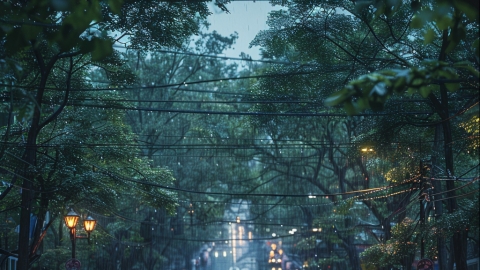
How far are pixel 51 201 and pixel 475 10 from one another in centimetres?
1549

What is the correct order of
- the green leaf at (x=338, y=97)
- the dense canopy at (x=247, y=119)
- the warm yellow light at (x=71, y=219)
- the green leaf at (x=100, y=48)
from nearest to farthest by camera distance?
1. the green leaf at (x=338, y=97)
2. the green leaf at (x=100, y=48)
3. the dense canopy at (x=247, y=119)
4. the warm yellow light at (x=71, y=219)

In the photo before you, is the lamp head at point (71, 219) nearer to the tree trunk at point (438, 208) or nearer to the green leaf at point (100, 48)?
the tree trunk at point (438, 208)

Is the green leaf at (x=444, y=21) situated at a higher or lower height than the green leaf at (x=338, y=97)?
higher

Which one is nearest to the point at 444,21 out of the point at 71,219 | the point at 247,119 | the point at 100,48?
the point at 100,48

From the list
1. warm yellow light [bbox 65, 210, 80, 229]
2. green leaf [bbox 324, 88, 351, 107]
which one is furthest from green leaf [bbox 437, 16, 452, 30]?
warm yellow light [bbox 65, 210, 80, 229]

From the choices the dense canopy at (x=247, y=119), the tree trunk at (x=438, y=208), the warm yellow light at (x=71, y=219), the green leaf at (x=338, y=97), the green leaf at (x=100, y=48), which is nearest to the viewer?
the green leaf at (x=338, y=97)

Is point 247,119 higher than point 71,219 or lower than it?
higher

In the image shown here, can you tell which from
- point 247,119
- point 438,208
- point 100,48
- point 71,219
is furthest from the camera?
point 247,119

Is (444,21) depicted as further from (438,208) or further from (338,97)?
(438,208)

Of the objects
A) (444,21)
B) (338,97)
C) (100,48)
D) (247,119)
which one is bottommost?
(338,97)

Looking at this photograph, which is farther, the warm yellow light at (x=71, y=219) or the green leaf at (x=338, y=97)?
the warm yellow light at (x=71, y=219)

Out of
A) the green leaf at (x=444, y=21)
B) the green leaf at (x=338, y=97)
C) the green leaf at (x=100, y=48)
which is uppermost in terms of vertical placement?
the green leaf at (x=444, y=21)

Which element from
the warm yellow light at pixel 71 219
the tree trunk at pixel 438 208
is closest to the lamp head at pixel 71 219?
the warm yellow light at pixel 71 219

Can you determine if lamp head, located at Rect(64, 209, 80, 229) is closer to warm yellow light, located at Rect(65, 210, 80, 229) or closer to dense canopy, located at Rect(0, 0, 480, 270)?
warm yellow light, located at Rect(65, 210, 80, 229)
